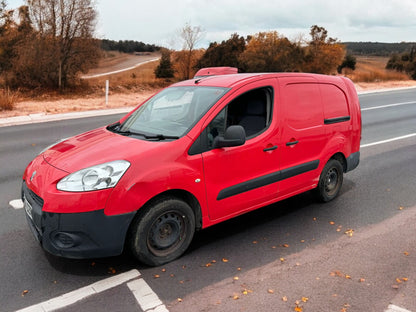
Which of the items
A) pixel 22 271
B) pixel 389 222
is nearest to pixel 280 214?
pixel 389 222

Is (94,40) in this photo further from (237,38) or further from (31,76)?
(237,38)

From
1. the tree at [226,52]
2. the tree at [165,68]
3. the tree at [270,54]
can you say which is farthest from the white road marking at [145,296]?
the tree at [270,54]

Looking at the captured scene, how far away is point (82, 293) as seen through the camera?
330cm

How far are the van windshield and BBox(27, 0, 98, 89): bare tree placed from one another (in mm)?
18619

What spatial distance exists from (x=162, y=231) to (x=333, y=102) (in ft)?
10.00

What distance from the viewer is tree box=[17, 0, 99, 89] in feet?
→ 68.1

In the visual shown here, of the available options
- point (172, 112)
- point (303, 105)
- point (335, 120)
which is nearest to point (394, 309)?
point (303, 105)

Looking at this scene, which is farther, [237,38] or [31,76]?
[237,38]

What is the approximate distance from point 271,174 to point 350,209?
1636 mm

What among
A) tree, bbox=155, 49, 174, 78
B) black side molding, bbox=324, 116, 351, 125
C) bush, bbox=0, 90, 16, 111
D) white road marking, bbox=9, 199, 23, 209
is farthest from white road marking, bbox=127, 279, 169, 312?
tree, bbox=155, 49, 174, 78

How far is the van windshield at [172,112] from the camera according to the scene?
400 centimetres

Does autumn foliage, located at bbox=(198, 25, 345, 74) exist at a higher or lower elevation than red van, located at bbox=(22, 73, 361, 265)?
higher

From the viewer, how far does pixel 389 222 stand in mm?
4934

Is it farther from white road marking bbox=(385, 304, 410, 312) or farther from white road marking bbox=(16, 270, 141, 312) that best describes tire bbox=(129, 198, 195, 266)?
white road marking bbox=(385, 304, 410, 312)
